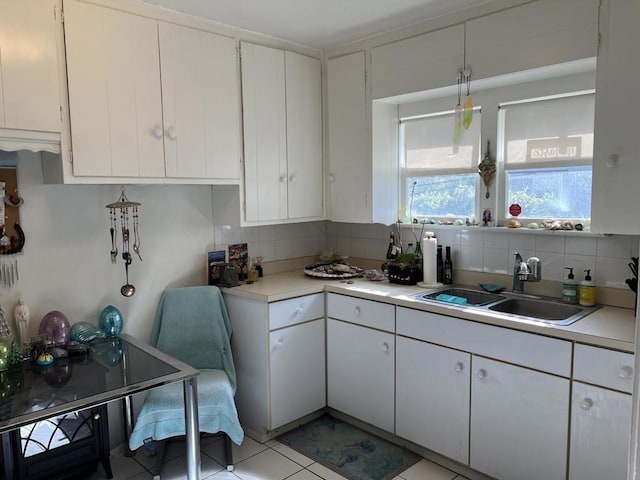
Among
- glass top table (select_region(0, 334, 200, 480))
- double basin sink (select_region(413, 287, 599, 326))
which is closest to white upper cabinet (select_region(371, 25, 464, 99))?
double basin sink (select_region(413, 287, 599, 326))

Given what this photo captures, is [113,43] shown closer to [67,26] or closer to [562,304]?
[67,26]

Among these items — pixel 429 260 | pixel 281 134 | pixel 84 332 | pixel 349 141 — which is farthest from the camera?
pixel 349 141

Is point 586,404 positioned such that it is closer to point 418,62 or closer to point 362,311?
point 362,311

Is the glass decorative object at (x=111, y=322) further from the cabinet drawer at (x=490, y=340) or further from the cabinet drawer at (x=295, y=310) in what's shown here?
the cabinet drawer at (x=490, y=340)

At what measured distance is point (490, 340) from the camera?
2.23 metres

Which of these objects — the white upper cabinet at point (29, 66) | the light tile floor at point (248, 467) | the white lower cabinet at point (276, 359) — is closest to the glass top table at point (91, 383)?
the light tile floor at point (248, 467)

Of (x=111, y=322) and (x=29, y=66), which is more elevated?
(x=29, y=66)

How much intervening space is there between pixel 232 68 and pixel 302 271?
4.69 feet

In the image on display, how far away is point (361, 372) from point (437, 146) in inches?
56.9

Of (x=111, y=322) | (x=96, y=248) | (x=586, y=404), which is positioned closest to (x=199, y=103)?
(x=96, y=248)

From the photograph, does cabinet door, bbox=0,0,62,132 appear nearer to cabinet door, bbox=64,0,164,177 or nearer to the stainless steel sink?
cabinet door, bbox=64,0,164,177

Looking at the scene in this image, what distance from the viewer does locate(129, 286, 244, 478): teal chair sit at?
2455mm

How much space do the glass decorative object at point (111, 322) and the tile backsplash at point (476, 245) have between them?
79 centimetres

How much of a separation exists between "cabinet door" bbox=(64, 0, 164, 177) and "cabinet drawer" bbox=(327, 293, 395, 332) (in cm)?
123
